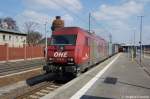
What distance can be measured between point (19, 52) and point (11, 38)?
17.4 meters

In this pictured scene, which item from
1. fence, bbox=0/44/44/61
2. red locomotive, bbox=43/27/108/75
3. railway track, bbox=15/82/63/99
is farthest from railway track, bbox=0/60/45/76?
fence, bbox=0/44/44/61

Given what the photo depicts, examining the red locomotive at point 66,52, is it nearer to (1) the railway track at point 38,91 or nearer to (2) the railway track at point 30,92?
(1) the railway track at point 38,91

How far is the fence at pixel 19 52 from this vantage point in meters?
42.5

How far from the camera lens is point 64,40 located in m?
18.5

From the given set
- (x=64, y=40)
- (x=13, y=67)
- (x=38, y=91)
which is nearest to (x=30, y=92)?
(x=38, y=91)

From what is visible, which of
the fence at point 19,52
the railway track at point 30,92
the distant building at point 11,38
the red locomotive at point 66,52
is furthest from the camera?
the distant building at point 11,38

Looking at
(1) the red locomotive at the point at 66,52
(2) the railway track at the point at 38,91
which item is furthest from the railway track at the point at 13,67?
(2) the railway track at the point at 38,91

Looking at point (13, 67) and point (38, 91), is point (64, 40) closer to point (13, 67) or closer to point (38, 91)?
point (38, 91)

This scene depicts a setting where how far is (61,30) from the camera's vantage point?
1920 centimetres

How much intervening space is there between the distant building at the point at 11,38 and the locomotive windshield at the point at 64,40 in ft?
134

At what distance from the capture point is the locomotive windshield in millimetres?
18275

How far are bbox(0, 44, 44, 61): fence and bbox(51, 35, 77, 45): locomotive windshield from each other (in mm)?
24338

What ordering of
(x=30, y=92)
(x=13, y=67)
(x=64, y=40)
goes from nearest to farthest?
(x=30, y=92), (x=64, y=40), (x=13, y=67)

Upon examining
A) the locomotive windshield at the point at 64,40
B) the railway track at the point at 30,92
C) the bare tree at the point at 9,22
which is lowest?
the railway track at the point at 30,92
